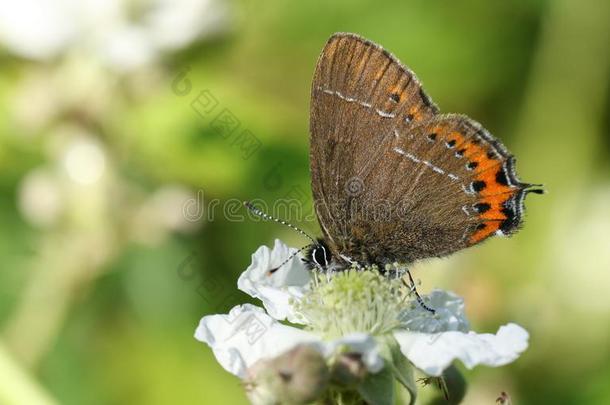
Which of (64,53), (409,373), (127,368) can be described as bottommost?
(409,373)

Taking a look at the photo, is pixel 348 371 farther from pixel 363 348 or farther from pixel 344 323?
pixel 344 323

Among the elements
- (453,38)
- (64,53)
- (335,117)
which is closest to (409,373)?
(335,117)

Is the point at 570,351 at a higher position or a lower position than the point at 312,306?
higher

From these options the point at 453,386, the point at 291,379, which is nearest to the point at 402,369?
the point at 453,386

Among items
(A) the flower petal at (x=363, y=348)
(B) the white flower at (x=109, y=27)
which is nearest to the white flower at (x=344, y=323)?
(A) the flower petal at (x=363, y=348)

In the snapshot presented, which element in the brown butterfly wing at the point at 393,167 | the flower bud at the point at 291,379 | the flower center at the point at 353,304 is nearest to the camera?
the flower bud at the point at 291,379

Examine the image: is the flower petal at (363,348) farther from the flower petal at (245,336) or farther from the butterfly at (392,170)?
the butterfly at (392,170)

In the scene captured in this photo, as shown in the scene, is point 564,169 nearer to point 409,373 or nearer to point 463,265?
point 463,265

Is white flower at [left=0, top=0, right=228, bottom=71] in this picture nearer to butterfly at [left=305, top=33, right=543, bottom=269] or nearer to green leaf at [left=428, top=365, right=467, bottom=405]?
butterfly at [left=305, top=33, right=543, bottom=269]
